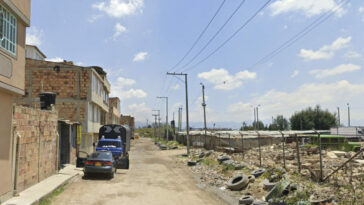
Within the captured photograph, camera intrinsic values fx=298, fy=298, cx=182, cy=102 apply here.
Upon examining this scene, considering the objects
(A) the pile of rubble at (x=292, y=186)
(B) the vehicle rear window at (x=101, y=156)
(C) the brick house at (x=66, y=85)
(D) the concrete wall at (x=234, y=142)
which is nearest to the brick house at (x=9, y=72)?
(B) the vehicle rear window at (x=101, y=156)

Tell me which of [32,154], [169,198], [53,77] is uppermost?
[53,77]

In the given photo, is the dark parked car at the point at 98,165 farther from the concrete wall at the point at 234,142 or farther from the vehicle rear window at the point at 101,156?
the concrete wall at the point at 234,142

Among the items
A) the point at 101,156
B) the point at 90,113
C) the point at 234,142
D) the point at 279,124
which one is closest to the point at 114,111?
the point at 90,113

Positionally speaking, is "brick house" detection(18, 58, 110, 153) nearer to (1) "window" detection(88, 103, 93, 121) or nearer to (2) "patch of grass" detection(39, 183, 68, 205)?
(1) "window" detection(88, 103, 93, 121)

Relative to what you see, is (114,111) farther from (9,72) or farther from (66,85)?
(9,72)

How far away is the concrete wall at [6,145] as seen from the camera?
1060 centimetres

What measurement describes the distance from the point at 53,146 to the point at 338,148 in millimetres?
27364

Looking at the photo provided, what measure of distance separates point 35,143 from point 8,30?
20.7 ft

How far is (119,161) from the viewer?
75.5 feet

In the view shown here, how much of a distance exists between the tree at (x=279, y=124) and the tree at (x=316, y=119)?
12.7 metres

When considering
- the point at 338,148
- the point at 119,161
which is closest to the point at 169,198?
the point at 119,161

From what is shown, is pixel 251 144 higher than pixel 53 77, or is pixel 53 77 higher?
pixel 53 77

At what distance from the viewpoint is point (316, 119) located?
9175 centimetres

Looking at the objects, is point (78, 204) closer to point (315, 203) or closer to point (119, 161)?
point (315, 203)
